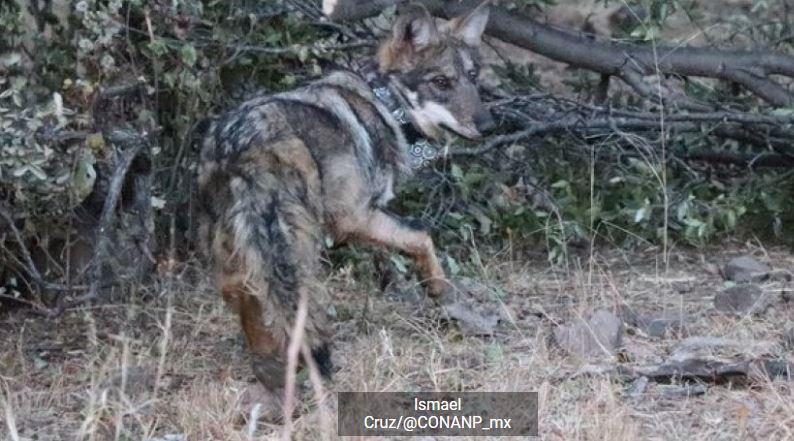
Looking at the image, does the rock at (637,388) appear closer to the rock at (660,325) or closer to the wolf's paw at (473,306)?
the rock at (660,325)

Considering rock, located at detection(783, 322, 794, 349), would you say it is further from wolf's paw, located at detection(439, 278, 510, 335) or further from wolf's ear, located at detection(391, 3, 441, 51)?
wolf's ear, located at detection(391, 3, 441, 51)

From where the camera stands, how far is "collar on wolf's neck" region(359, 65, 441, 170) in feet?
19.8

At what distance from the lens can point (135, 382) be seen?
4945 mm

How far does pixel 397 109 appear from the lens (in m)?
6.07

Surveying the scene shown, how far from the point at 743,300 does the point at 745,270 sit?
25.4 inches

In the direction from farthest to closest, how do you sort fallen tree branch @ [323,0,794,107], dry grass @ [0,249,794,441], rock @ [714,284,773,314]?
fallen tree branch @ [323,0,794,107]
rock @ [714,284,773,314]
dry grass @ [0,249,794,441]

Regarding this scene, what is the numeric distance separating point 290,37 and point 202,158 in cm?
140

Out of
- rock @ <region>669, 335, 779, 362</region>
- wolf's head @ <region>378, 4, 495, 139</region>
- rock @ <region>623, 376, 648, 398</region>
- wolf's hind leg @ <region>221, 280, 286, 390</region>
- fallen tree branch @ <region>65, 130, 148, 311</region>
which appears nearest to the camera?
wolf's hind leg @ <region>221, 280, 286, 390</region>

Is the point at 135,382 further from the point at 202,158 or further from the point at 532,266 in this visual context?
the point at 532,266

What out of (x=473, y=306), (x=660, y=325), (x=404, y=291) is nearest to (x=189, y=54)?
(x=404, y=291)

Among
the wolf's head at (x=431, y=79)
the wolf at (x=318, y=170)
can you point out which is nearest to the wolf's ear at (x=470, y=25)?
the wolf at (x=318, y=170)

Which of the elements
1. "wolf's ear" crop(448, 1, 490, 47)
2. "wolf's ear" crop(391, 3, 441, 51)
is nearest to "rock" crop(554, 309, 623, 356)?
"wolf's ear" crop(391, 3, 441, 51)

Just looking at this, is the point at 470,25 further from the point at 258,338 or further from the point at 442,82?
the point at 258,338

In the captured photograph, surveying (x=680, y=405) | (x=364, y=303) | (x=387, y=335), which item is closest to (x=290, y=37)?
(x=364, y=303)
